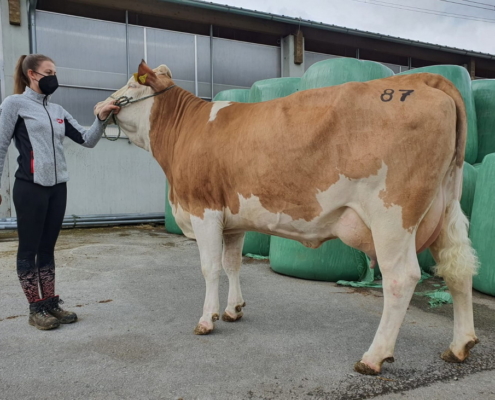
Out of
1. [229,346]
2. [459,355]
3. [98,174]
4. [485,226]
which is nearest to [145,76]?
[229,346]

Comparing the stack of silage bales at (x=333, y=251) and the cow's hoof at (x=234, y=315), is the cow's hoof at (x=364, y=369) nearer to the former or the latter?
the cow's hoof at (x=234, y=315)

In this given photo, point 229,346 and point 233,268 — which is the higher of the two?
point 233,268

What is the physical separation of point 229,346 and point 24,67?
8.21 feet

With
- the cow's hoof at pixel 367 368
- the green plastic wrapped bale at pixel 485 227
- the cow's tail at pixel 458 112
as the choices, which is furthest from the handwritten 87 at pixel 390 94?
the green plastic wrapped bale at pixel 485 227

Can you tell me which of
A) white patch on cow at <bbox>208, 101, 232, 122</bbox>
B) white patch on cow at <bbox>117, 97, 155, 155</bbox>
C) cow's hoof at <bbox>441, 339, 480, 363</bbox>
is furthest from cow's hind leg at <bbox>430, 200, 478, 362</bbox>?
white patch on cow at <bbox>117, 97, 155, 155</bbox>

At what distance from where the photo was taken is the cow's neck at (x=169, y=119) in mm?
3334

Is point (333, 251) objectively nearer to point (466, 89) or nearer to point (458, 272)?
point (458, 272)

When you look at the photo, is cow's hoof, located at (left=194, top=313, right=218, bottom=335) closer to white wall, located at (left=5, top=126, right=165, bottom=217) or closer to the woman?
the woman

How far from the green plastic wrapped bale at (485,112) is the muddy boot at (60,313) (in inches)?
190

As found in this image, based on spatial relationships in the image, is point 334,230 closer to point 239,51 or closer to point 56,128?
point 56,128

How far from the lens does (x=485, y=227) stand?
395 cm

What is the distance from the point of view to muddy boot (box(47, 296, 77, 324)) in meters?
3.30

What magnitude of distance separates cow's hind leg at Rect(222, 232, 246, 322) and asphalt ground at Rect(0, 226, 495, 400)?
0.13 metres

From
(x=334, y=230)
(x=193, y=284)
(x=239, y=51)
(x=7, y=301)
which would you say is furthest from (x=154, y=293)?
(x=239, y=51)
